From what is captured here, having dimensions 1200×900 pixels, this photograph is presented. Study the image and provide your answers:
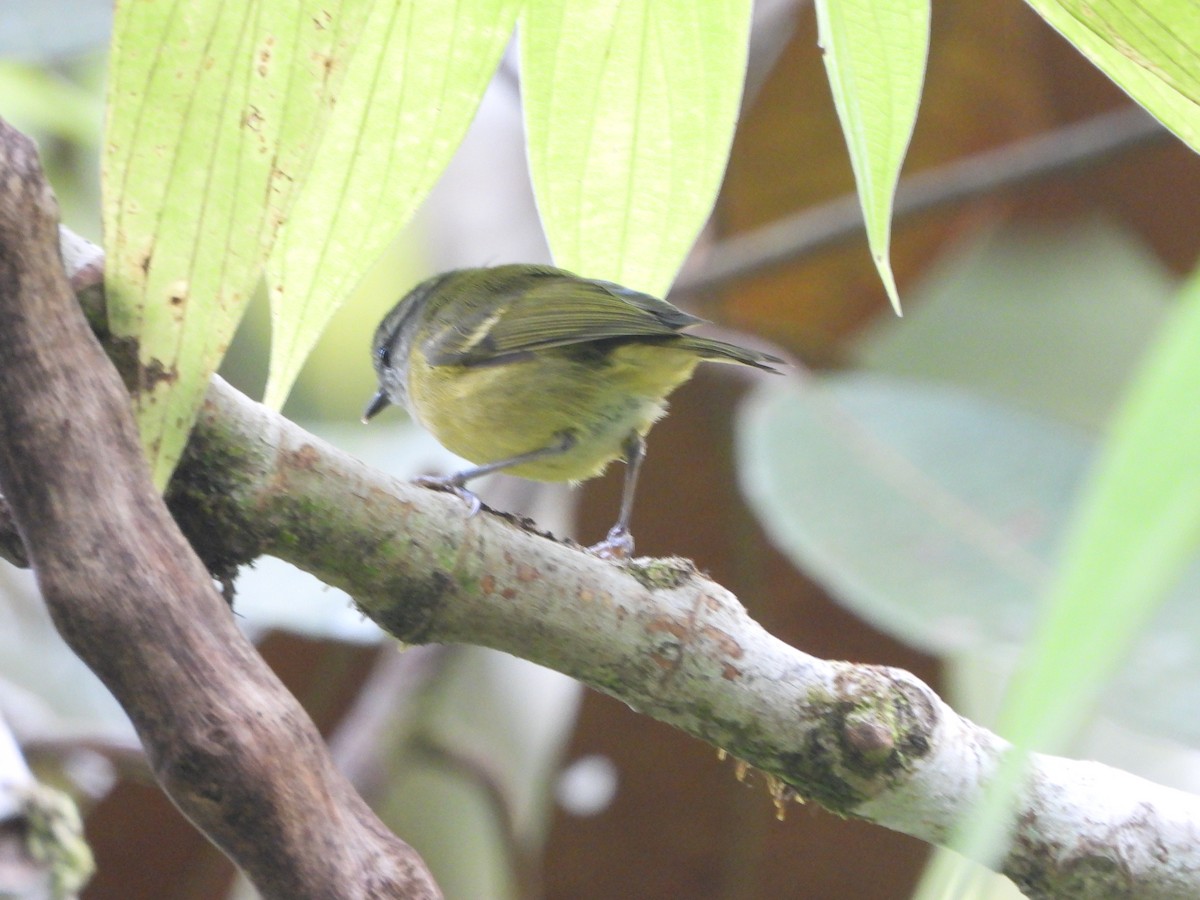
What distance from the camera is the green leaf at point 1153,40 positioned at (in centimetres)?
72

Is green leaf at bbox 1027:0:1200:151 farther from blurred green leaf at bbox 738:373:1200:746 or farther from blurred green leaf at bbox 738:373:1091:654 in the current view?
blurred green leaf at bbox 738:373:1091:654

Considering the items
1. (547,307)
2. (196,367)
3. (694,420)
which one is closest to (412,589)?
(196,367)

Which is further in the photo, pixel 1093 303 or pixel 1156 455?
pixel 1093 303

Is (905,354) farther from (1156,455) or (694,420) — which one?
(1156,455)

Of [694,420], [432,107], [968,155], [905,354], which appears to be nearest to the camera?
[432,107]

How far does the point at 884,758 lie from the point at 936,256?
2798 millimetres

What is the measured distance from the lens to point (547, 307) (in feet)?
6.11

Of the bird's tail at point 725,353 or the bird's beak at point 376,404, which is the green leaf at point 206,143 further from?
the bird's beak at point 376,404

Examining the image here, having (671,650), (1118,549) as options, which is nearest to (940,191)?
(671,650)

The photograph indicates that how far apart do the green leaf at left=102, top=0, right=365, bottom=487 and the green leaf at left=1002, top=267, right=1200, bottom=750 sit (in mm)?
516

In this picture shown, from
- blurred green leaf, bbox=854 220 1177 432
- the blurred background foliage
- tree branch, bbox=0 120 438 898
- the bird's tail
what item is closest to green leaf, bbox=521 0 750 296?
tree branch, bbox=0 120 438 898

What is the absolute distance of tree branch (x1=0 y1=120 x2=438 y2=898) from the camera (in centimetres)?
63

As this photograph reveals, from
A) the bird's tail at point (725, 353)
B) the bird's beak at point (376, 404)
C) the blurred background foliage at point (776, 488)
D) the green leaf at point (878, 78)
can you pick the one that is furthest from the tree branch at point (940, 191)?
the green leaf at point (878, 78)

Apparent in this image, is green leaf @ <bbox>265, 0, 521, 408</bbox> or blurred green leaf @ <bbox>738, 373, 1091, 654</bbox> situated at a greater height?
blurred green leaf @ <bbox>738, 373, 1091, 654</bbox>
